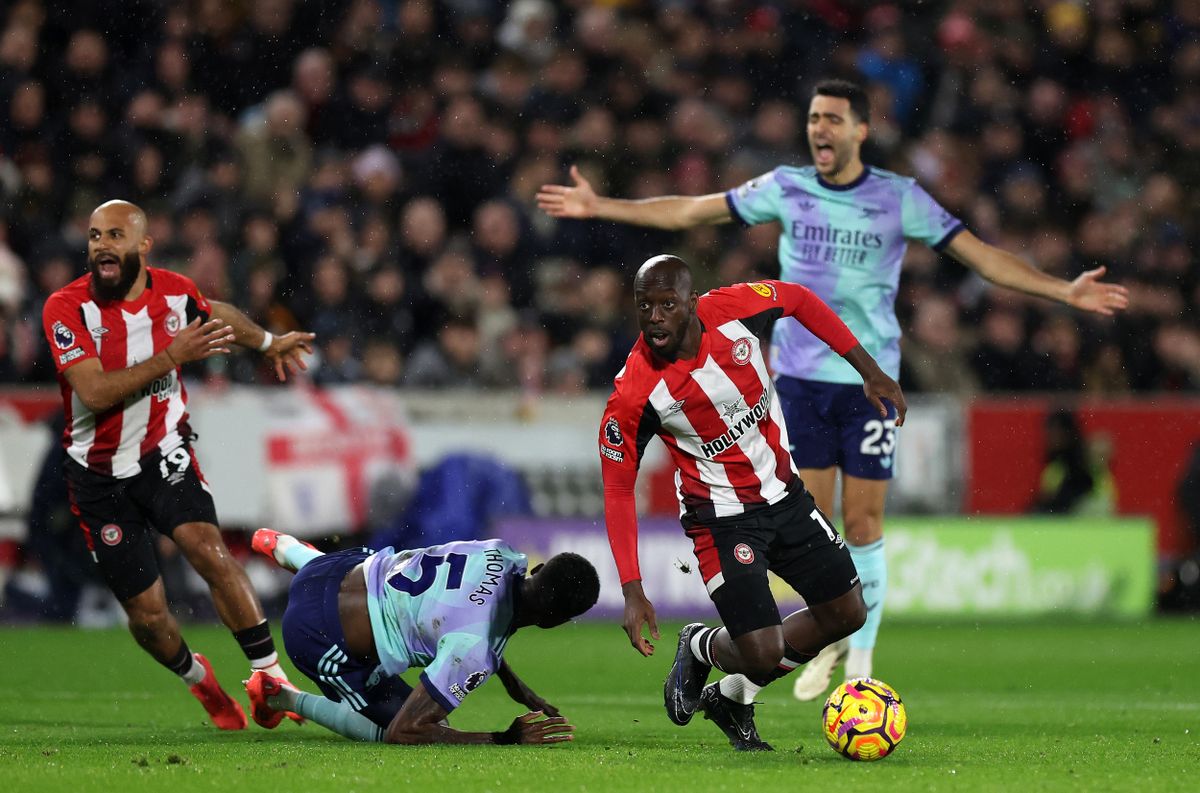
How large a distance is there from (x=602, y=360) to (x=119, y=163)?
4.11 metres

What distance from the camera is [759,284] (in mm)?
7039

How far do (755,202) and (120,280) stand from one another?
9.99 ft

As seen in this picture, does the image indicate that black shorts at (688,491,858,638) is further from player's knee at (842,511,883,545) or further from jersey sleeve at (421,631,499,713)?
player's knee at (842,511,883,545)

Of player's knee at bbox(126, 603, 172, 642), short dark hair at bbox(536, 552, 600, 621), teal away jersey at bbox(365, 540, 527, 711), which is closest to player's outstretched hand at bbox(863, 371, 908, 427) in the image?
short dark hair at bbox(536, 552, 600, 621)

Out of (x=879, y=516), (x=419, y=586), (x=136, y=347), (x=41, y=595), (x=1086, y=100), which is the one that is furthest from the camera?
(x=1086, y=100)

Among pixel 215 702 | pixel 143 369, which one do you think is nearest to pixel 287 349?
pixel 143 369

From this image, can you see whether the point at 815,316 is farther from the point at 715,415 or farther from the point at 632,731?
the point at 632,731

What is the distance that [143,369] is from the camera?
7438mm

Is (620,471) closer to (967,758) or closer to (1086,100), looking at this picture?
(967,758)

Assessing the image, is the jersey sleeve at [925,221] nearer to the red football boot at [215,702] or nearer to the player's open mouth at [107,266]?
the player's open mouth at [107,266]

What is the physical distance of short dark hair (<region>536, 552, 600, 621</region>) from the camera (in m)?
6.82

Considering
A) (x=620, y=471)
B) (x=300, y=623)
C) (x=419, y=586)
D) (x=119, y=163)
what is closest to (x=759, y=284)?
(x=620, y=471)

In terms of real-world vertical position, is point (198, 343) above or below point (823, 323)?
below

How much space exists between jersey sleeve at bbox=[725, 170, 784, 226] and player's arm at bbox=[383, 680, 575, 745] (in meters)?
2.89
